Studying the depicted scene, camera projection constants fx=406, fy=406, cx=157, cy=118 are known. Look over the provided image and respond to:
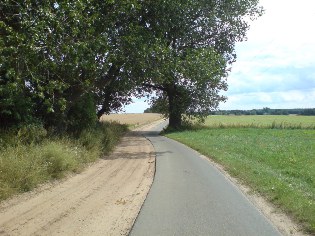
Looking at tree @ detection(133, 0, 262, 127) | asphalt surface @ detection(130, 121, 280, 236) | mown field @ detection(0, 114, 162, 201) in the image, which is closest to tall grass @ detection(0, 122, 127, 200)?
mown field @ detection(0, 114, 162, 201)

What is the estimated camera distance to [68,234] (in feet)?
23.5

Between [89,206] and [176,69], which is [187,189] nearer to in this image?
[89,206]

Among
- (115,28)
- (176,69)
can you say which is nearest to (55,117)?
(115,28)

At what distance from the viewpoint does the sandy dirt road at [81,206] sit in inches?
297

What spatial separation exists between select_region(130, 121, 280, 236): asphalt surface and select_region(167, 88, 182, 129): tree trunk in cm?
2938

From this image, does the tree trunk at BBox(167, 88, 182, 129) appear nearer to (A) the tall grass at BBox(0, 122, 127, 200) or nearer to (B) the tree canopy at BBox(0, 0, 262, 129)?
(B) the tree canopy at BBox(0, 0, 262, 129)

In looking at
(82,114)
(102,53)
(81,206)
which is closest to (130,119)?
(82,114)

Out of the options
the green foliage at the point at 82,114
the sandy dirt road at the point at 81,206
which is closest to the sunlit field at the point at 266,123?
the green foliage at the point at 82,114

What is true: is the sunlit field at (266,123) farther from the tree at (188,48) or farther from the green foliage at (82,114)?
the green foliage at (82,114)

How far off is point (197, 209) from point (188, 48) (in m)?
21.0

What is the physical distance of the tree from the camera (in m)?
23.4

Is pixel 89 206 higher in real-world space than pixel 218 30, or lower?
lower

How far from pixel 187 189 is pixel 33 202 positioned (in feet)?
13.8

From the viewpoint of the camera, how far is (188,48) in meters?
28.8
